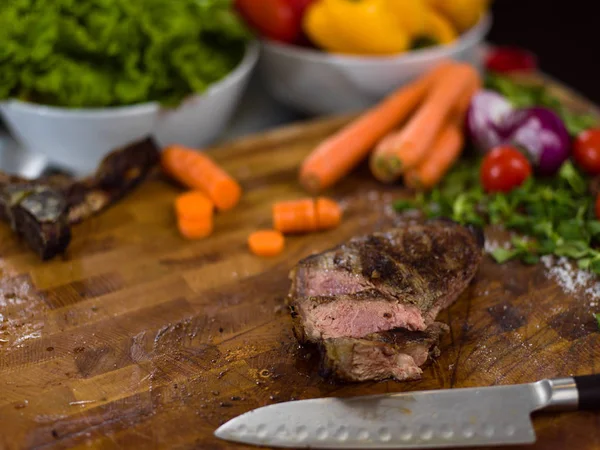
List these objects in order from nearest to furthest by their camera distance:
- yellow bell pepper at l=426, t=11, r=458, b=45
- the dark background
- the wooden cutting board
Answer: the wooden cutting board < yellow bell pepper at l=426, t=11, r=458, b=45 < the dark background

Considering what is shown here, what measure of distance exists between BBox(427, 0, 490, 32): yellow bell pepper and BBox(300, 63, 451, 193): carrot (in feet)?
1.65

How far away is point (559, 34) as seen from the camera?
6.65 metres

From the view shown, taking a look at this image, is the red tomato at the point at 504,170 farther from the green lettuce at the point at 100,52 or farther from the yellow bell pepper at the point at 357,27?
the green lettuce at the point at 100,52

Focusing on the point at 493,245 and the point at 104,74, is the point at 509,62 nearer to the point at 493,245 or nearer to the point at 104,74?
the point at 493,245

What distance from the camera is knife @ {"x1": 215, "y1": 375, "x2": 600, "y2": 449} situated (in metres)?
2.18

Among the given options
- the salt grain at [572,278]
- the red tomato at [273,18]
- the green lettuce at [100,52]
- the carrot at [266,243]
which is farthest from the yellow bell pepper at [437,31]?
the carrot at [266,243]

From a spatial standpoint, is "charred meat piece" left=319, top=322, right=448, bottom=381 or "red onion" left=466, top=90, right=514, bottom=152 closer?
"charred meat piece" left=319, top=322, right=448, bottom=381

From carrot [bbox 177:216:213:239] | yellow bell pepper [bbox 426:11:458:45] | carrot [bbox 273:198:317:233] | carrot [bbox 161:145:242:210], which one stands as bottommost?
carrot [bbox 177:216:213:239]

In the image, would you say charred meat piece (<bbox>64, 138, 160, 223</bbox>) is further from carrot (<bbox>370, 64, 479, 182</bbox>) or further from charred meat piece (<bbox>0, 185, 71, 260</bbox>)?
carrot (<bbox>370, 64, 479, 182</bbox>)

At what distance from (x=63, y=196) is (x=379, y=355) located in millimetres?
1721

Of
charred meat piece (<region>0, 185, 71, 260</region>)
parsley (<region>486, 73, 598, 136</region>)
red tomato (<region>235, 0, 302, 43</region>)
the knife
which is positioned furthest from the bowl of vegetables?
the knife

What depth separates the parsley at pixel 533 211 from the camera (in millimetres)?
3076

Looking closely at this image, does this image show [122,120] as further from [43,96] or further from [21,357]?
[21,357]

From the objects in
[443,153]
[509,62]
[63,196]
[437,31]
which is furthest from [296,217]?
[509,62]
